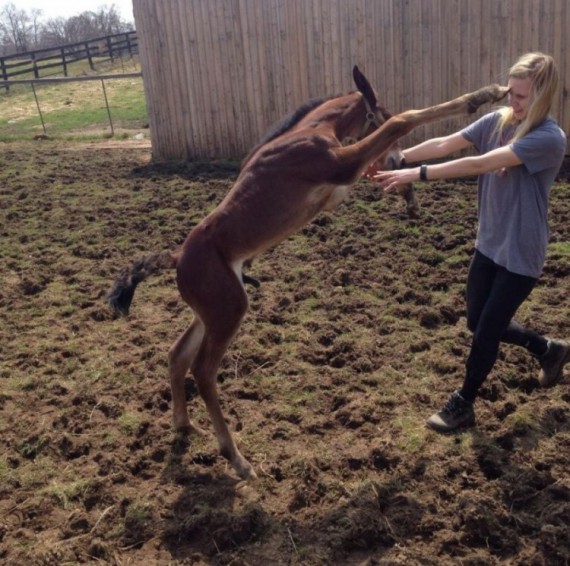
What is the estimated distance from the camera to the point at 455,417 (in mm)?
3924

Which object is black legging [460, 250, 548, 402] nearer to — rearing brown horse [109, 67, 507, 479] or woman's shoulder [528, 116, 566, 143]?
woman's shoulder [528, 116, 566, 143]

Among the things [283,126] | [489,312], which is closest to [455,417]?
[489,312]

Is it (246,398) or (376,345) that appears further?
(376,345)

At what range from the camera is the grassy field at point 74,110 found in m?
17.3

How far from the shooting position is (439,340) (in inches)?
198

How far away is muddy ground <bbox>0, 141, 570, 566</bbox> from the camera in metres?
3.21

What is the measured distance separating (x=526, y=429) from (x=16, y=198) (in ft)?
27.9

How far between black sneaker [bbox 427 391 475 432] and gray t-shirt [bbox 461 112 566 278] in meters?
0.92

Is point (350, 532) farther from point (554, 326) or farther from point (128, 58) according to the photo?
point (128, 58)

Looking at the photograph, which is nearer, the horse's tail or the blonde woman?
the blonde woman

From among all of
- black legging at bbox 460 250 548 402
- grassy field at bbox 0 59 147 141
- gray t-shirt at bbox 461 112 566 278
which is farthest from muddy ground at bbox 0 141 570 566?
grassy field at bbox 0 59 147 141

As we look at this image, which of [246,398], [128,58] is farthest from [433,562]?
[128,58]

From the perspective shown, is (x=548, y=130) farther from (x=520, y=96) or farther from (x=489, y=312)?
(x=489, y=312)

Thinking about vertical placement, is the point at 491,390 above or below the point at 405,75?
below
